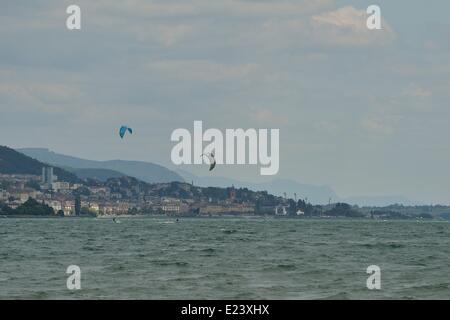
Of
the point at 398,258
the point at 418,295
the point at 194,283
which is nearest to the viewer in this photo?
the point at 418,295

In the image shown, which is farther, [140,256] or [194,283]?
[140,256]
